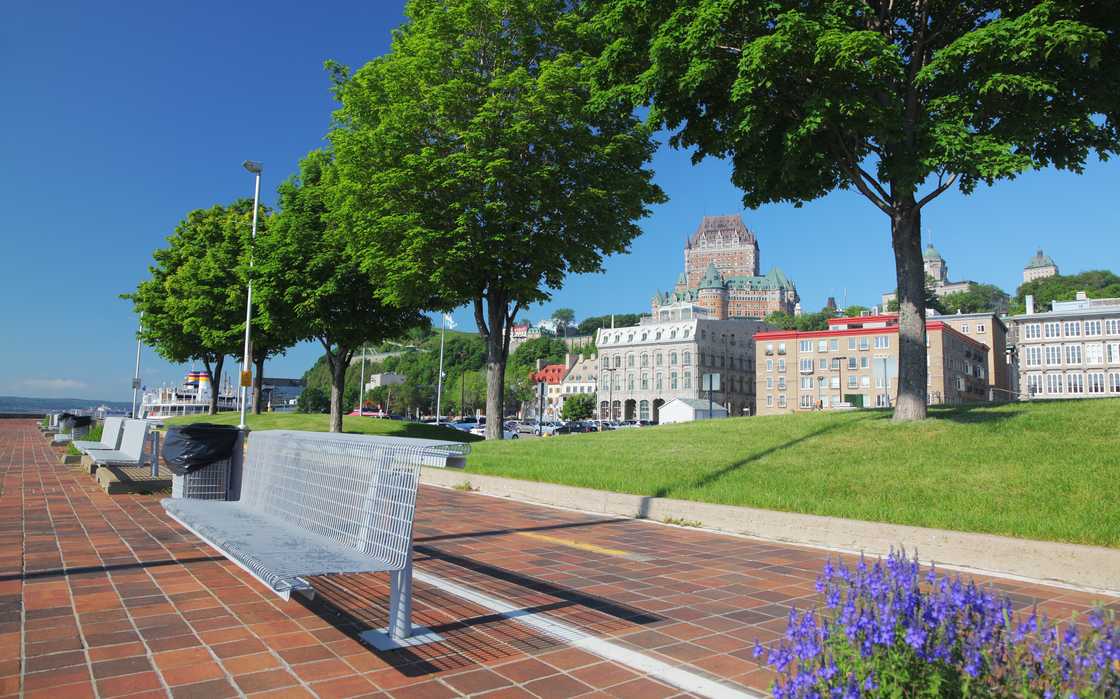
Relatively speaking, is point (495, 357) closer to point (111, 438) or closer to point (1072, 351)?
point (111, 438)

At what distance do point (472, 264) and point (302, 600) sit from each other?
1801cm

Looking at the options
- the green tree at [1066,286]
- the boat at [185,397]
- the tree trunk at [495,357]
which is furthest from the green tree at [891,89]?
the green tree at [1066,286]

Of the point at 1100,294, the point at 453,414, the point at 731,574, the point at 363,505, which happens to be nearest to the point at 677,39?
the point at 731,574

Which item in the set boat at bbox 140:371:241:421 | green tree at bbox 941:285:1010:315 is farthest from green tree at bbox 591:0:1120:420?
green tree at bbox 941:285:1010:315

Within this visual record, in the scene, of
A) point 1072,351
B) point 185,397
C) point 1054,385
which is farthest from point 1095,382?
point 185,397

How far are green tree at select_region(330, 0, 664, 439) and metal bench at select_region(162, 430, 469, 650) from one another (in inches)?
620

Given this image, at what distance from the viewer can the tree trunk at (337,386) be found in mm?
29469

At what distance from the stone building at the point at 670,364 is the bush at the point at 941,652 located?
103239 mm

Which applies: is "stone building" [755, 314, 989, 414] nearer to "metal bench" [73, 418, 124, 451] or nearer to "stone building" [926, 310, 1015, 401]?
"stone building" [926, 310, 1015, 401]

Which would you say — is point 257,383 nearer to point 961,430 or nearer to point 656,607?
point 961,430

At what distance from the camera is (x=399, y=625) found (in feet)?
13.8

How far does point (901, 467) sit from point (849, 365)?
8625cm

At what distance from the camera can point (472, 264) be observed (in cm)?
2248

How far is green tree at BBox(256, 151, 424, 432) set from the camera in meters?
28.3
